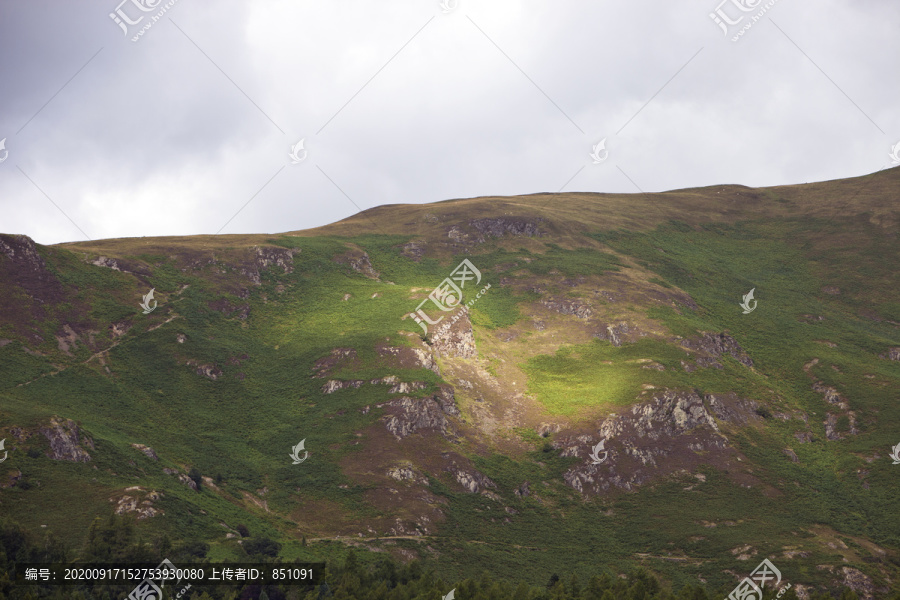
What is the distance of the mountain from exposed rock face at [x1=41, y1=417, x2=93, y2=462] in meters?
0.38

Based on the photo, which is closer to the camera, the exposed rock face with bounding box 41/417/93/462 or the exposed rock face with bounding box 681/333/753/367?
the exposed rock face with bounding box 41/417/93/462

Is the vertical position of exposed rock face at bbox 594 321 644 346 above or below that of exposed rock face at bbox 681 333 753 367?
above

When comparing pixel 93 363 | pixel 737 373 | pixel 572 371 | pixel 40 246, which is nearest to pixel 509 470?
pixel 572 371

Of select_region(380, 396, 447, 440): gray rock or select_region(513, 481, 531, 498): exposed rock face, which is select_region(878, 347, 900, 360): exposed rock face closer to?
select_region(513, 481, 531, 498): exposed rock face

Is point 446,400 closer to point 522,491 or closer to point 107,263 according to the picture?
point 522,491

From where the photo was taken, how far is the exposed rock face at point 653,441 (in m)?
110

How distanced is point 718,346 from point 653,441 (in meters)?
35.0

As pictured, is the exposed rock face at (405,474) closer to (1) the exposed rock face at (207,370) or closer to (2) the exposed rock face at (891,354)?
(1) the exposed rock face at (207,370)

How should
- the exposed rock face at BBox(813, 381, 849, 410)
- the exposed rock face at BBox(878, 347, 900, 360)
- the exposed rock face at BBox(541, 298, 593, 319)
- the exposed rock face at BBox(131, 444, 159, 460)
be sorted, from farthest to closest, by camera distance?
the exposed rock face at BBox(541, 298, 593, 319)
the exposed rock face at BBox(878, 347, 900, 360)
the exposed rock face at BBox(813, 381, 849, 410)
the exposed rock face at BBox(131, 444, 159, 460)

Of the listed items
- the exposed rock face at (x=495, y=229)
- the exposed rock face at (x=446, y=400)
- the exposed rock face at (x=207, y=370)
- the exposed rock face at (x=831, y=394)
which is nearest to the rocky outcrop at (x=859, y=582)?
the exposed rock face at (x=831, y=394)

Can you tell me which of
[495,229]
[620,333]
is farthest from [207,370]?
[495,229]

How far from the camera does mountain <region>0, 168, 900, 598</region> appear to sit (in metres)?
89.8

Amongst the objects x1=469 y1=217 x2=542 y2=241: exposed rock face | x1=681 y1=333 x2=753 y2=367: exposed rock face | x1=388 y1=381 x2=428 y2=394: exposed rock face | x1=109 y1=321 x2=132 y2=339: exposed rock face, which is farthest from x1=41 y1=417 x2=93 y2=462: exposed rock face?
x1=469 y1=217 x2=542 y2=241: exposed rock face

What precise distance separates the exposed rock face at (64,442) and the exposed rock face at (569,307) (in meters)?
91.7
